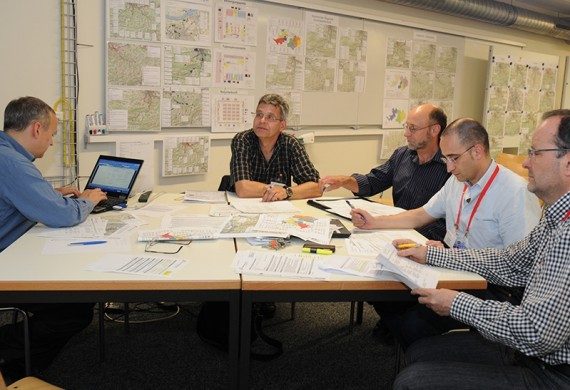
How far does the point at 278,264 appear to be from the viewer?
1.74m

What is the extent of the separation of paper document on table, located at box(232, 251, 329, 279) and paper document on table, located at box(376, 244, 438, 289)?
22 centimetres

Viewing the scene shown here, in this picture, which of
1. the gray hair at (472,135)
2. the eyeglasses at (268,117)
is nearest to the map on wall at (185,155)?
the eyeglasses at (268,117)

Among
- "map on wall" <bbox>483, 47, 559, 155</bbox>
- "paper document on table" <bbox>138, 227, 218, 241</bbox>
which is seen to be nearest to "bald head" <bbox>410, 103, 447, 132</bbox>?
"paper document on table" <bbox>138, 227, 218, 241</bbox>

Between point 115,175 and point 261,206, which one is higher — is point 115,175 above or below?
above

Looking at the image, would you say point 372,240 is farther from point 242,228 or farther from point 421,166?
point 421,166

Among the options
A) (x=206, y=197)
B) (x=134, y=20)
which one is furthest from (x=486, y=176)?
(x=134, y=20)

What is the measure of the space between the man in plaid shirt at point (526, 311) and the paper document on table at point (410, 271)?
0.05 meters

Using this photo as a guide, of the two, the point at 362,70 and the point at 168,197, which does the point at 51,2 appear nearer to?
the point at 168,197

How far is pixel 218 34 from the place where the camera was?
3883 mm

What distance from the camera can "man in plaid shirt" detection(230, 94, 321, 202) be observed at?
3.11 m

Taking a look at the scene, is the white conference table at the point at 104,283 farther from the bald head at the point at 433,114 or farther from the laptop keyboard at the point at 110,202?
the bald head at the point at 433,114

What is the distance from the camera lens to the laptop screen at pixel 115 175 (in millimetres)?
2719

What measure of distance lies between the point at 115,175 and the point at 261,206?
86cm

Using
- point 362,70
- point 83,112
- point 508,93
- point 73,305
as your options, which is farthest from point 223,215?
point 508,93
